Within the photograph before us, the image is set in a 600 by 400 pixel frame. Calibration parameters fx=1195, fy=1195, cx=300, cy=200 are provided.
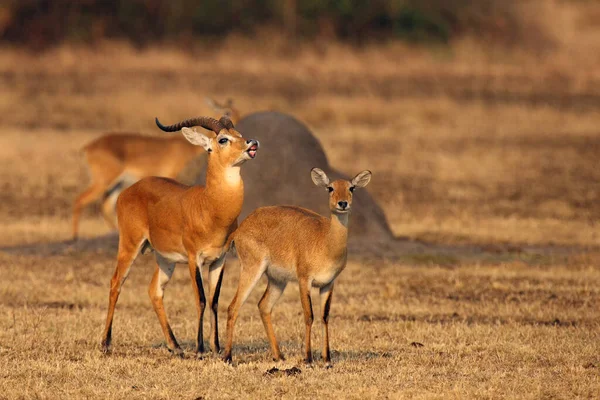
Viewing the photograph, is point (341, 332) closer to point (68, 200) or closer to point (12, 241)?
point (12, 241)

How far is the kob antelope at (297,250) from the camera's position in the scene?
32.6 feet

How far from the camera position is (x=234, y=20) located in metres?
42.3

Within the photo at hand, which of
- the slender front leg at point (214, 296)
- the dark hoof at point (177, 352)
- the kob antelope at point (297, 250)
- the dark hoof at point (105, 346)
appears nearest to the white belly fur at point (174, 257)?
the slender front leg at point (214, 296)

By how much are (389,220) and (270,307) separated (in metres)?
10.3

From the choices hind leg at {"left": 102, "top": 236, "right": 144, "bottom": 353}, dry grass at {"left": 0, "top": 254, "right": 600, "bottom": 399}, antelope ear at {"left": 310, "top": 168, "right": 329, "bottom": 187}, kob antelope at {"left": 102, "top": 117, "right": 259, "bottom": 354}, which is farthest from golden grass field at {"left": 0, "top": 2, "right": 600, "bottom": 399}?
antelope ear at {"left": 310, "top": 168, "right": 329, "bottom": 187}

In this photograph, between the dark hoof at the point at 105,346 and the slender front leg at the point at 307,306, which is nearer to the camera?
the slender front leg at the point at 307,306

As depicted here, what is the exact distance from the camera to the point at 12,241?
18250mm

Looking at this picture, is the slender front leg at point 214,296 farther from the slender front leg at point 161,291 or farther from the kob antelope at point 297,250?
the slender front leg at point 161,291

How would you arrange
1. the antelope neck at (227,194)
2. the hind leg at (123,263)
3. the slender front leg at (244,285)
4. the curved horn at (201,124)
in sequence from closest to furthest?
the slender front leg at (244,285) → the antelope neck at (227,194) → the curved horn at (201,124) → the hind leg at (123,263)

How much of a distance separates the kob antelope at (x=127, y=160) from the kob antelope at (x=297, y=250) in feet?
31.6

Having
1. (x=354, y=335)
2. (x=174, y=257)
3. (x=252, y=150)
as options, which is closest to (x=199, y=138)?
(x=252, y=150)

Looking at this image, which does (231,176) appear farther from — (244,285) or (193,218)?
(244,285)

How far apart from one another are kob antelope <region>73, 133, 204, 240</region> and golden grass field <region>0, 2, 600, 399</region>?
828 millimetres

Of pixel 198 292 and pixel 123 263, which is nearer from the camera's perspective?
pixel 198 292
